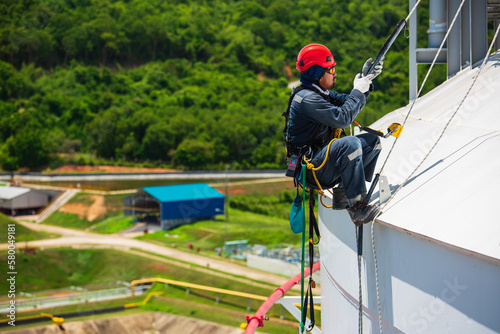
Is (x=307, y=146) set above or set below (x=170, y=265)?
above

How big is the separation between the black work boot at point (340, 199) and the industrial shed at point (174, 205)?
50661 millimetres

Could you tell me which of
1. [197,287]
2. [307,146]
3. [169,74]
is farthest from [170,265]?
[169,74]

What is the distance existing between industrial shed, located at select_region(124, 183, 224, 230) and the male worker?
5055cm

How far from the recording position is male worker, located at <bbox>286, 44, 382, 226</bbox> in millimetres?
6449

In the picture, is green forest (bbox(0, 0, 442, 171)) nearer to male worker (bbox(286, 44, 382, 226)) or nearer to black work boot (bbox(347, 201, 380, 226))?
male worker (bbox(286, 44, 382, 226))

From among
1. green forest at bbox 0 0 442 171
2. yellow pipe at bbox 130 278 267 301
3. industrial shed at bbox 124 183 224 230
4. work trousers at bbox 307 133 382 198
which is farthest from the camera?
green forest at bbox 0 0 442 171

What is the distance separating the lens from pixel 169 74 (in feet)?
431

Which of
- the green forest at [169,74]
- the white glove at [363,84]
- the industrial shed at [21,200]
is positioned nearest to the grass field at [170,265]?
the industrial shed at [21,200]

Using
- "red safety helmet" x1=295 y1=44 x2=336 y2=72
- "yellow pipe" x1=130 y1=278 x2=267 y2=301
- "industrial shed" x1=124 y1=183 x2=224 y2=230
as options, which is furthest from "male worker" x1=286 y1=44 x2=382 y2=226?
"industrial shed" x1=124 y1=183 x2=224 y2=230

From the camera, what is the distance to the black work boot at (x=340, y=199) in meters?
6.79

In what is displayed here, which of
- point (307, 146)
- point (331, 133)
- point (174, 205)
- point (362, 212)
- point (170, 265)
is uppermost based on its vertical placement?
point (331, 133)

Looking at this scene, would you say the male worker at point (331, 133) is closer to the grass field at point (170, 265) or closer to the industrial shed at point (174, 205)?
the grass field at point (170, 265)

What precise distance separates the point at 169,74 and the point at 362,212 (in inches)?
5056

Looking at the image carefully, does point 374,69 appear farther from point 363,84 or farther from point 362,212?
point 362,212
